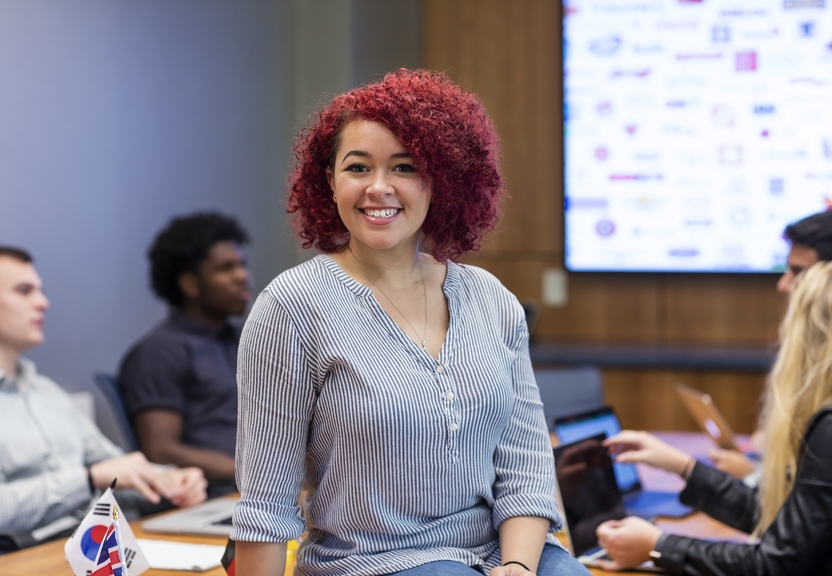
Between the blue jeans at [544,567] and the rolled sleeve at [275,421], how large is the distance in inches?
8.1

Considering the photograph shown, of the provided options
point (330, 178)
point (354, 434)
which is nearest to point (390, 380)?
point (354, 434)

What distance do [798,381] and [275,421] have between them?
3.78ft

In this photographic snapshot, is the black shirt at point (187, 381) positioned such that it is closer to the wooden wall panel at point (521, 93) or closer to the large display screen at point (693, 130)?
the wooden wall panel at point (521, 93)

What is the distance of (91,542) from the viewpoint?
167cm

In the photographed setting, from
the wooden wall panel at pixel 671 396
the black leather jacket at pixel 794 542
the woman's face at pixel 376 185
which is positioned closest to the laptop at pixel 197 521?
the woman's face at pixel 376 185

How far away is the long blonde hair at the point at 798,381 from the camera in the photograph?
6.43ft

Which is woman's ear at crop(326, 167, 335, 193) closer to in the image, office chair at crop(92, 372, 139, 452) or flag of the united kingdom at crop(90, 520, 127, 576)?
flag of the united kingdom at crop(90, 520, 127, 576)

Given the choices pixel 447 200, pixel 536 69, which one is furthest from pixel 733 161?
pixel 447 200

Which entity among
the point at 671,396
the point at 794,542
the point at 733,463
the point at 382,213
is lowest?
the point at 671,396

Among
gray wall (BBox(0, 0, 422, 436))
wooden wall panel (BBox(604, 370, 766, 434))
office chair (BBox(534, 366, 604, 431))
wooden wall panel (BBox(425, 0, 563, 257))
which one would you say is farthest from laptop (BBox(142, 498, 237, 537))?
wooden wall panel (BBox(425, 0, 563, 257))

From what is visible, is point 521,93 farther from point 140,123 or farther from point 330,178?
point 330,178

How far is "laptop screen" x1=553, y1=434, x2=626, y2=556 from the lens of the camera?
76.7 inches

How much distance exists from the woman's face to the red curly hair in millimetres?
20

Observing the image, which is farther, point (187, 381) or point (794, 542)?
point (187, 381)
